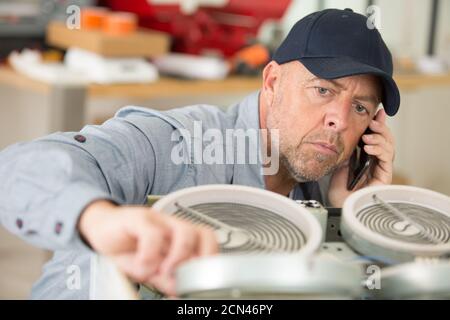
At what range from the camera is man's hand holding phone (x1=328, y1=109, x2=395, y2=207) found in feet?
4.84

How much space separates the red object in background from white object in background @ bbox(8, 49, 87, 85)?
1.52ft

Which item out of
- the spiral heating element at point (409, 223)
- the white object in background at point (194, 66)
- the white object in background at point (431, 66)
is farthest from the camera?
the white object in background at point (431, 66)

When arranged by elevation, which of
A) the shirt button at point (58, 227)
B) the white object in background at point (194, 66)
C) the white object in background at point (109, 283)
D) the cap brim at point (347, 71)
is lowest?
the white object in background at point (194, 66)

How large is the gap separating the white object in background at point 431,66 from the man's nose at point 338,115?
2.27m

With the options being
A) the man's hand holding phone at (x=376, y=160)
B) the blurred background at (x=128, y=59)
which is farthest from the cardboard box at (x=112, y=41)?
the man's hand holding phone at (x=376, y=160)

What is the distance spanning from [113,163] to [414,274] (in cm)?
51

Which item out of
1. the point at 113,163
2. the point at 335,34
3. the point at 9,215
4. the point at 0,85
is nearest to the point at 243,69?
the point at 0,85

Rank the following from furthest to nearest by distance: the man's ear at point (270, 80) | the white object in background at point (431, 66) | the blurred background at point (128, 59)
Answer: the white object in background at point (431, 66) < the blurred background at point (128, 59) < the man's ear at point (270, 80)

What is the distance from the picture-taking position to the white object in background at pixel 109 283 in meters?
0.81

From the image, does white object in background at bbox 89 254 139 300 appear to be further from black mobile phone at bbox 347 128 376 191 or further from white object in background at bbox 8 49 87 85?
white object in background at bbox 8 49 87 85

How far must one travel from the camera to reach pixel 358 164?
4.98 feet

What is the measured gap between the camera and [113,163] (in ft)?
3.67

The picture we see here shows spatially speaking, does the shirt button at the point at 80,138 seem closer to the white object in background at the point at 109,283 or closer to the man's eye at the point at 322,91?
the white object in background at the point at 109,283

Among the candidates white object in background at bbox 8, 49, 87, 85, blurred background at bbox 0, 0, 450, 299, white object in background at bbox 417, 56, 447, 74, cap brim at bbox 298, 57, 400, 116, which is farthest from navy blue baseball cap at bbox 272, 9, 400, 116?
white object in background at bbox 417, 56, 447, 74
